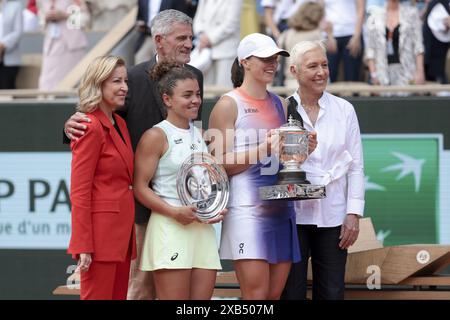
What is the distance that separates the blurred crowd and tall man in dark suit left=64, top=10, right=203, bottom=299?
124 inches

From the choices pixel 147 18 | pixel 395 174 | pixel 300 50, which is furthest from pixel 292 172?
pixel 147 18

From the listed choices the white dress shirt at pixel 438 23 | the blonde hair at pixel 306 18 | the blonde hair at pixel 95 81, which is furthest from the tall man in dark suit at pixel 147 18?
the blonde hair at pixel 95 81

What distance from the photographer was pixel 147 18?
10742mm

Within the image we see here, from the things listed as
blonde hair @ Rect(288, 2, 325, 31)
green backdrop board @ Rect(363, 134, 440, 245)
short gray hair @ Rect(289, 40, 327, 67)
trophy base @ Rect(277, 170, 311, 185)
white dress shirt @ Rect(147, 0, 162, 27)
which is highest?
white dress shirt @ Rect(147, 0, 162, 27)

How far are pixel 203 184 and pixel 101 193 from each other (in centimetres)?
58

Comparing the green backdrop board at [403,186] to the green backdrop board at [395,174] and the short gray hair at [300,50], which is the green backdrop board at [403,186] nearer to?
the green backdrop board at [395,174]

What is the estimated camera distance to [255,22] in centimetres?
1091

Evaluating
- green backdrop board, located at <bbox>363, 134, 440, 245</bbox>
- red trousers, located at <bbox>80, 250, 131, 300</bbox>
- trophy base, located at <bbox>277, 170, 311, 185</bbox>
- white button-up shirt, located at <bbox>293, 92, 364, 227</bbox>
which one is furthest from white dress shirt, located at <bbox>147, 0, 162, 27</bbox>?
red trousers, located at <bbox>80, 250, 131, 300</bbox>

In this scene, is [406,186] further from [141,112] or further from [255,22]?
[141,112]

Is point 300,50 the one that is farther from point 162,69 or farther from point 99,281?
point 99,281

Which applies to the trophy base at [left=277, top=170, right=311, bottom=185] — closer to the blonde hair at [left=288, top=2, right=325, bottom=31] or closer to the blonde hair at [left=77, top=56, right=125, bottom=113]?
the blonde hair at [left=77, top=56, right=125, bottom=113]

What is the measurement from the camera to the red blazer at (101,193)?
6.27m

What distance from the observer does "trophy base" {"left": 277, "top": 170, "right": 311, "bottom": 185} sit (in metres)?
6.42

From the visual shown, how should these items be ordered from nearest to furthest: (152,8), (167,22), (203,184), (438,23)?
(203,184) → (167,22) → (438,23) → (152,8)
